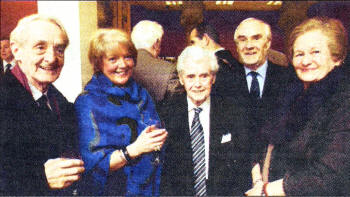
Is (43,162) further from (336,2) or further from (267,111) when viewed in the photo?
(336,2)

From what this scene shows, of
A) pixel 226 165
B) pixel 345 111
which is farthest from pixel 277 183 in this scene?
pixel 345 111

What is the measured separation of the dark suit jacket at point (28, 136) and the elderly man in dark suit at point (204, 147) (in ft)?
1.40

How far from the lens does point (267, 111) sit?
1.27 m

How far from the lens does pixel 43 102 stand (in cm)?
115

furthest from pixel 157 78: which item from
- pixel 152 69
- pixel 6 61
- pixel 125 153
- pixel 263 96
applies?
pixel 6 61

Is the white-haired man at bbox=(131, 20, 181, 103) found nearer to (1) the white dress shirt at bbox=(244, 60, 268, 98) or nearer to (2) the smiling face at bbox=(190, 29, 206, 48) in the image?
(2) the smiling face at bbox=(190, 29, 206, 48)

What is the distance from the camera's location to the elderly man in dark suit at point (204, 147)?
1.28 metres

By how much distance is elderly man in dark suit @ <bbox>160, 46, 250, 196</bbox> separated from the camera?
128 centimetres

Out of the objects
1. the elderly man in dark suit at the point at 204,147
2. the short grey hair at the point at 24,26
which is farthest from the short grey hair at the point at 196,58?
the short grey hair at the point at 24,26

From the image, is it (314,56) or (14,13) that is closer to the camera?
(314,56)

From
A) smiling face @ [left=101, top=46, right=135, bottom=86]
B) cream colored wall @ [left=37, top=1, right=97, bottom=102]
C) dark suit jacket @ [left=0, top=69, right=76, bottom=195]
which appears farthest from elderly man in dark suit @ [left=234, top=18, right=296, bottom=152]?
dark suit jacket @ [left=0, top=69, right=76, bottom=195]

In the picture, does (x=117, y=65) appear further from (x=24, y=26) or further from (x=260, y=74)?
(x=260, y=74)

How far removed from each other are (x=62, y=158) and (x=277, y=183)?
0.89 m

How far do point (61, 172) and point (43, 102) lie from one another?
0.96 feet
